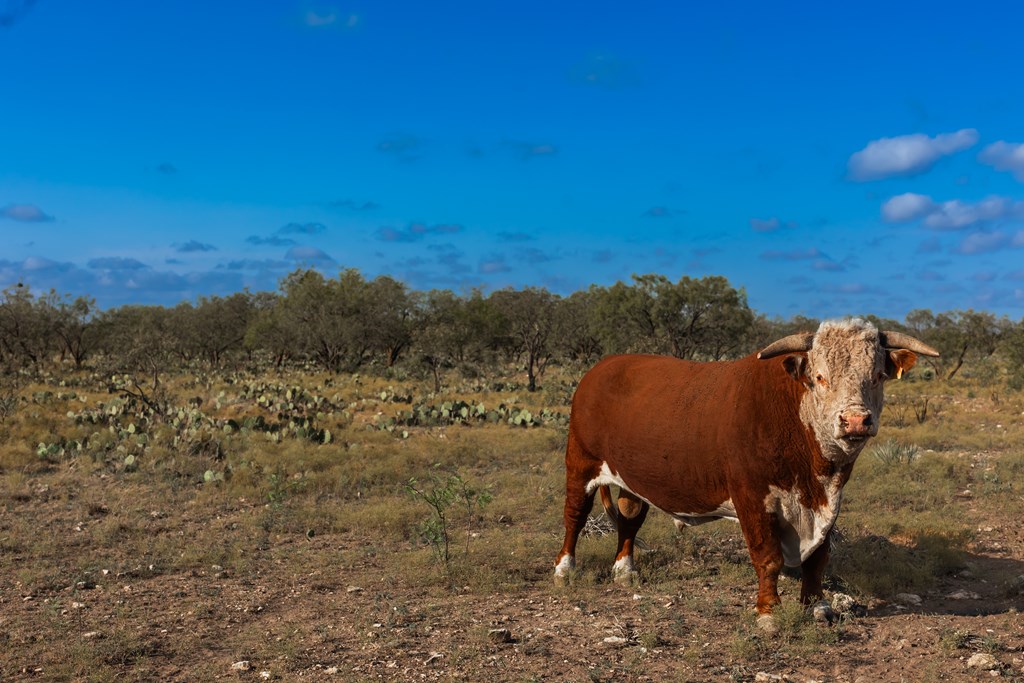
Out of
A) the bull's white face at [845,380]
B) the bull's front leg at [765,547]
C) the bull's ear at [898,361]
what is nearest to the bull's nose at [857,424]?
the bull's white face at [845,380]

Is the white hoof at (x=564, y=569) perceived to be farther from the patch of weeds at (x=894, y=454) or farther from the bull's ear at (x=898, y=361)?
the patch of weeds at (x=894, y=454)

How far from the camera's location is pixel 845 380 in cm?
552

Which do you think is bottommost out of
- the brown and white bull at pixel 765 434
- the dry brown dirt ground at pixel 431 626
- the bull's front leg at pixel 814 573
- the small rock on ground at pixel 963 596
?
the dry brown dirt ground at pixel 431 626

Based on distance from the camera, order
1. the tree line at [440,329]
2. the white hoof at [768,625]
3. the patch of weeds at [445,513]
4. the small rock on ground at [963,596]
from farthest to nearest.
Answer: the tree line at [440,329] < the patch of weeds at [445,513] < the small rock on ground at [963,596] < the white hoof at [768,625]

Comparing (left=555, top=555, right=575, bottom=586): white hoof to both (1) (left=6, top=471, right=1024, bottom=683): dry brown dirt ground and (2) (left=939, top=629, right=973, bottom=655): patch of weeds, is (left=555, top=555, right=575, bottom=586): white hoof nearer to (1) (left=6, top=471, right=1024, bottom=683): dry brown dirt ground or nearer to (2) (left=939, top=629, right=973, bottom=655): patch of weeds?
(1) (left=6, top=471, right=1024, bottom=683): dry brown dirt ground

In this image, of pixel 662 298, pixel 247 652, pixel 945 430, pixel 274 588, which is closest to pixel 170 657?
pixel 247 652

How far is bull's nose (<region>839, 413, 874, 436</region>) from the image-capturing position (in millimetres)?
5316

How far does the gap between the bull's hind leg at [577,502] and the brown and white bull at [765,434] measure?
1.22 ft

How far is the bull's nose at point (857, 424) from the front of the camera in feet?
17.4

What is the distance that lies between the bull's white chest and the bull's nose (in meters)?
0.81

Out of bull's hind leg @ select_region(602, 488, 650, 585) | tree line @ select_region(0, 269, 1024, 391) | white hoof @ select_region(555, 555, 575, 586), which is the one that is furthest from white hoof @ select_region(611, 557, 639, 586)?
tree line @ select_region(0, 269, 1024, 391)

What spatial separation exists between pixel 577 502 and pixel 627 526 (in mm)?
624

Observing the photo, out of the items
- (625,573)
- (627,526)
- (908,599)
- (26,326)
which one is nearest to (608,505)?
(627,526)

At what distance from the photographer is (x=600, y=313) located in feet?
126
